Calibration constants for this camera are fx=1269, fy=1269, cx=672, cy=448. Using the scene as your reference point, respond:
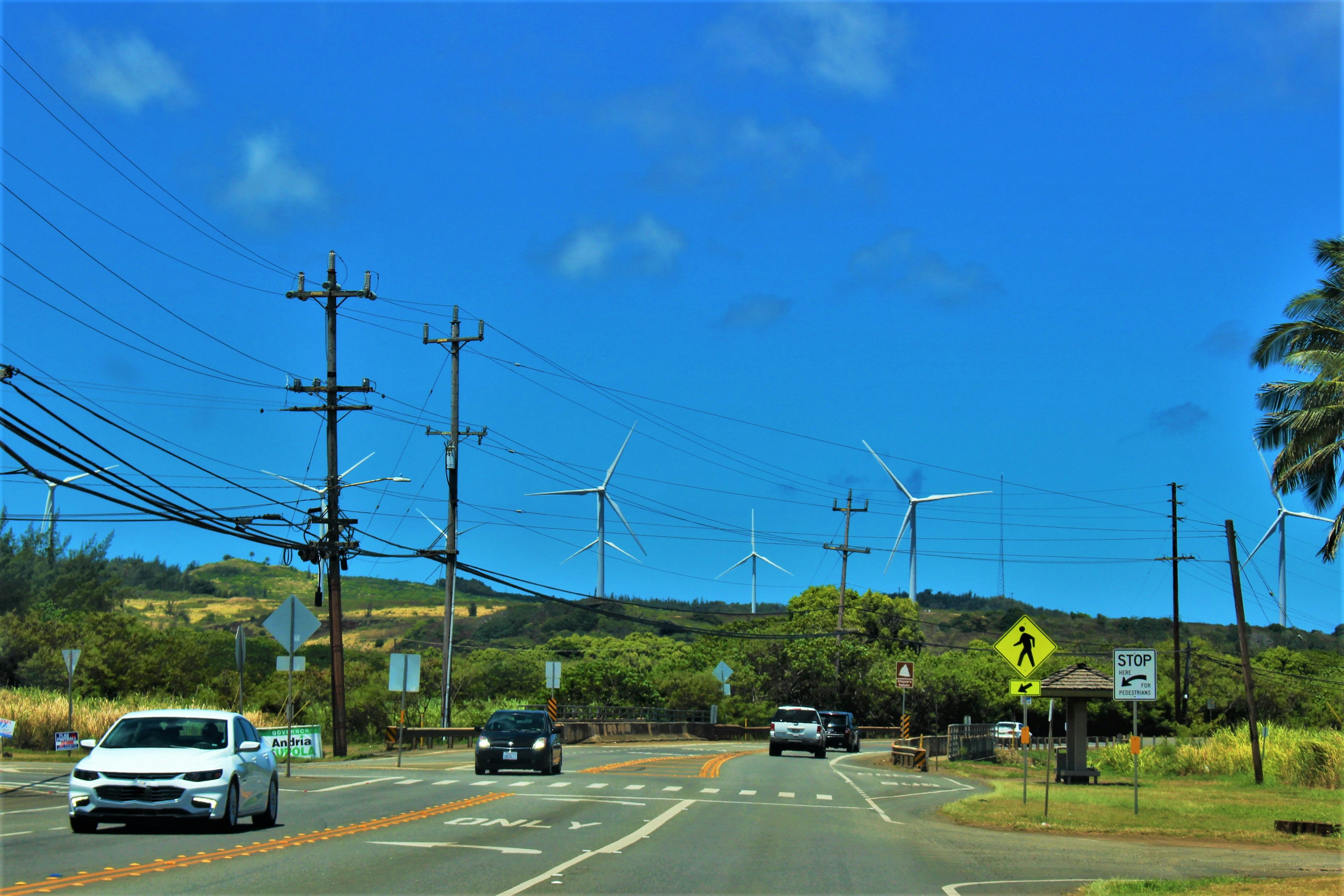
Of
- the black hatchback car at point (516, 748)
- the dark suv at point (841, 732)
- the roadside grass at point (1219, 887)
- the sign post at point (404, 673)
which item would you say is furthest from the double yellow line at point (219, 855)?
the dark suv at point (841, 732)

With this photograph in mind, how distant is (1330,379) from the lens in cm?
3012

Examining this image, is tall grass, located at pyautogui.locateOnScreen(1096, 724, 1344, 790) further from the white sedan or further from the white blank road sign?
the white sedan

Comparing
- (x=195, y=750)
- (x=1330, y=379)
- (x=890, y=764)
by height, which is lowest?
(x=890, y=764)

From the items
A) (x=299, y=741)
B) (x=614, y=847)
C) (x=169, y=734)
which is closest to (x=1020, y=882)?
(x=614, y=847)

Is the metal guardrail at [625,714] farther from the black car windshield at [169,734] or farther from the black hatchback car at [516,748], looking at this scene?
the black car windshield at [169,734]

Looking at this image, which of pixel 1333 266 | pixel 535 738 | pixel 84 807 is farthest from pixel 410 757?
pixel 1333 266

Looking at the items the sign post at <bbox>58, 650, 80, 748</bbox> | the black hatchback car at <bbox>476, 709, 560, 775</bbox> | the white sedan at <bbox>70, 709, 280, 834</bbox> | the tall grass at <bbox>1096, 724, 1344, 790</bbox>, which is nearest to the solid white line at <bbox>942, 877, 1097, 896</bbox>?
the white sedan at <bbox>70, 709, 280, 834</bbox>

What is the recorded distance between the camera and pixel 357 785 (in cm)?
2452

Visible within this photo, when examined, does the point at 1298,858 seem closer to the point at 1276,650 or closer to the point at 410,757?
the point at 410,757

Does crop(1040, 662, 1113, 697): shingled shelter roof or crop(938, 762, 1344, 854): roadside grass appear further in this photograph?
crop(1040, 662, 1113, 697): shingled shelter roof

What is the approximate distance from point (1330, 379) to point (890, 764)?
20782 mm

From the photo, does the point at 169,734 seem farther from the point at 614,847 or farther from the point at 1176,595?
the point at 1176,595

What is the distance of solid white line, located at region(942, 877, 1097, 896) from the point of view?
12484mm

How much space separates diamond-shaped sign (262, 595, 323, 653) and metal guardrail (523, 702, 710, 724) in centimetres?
2584
